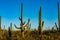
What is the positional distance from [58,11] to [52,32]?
2.92 meters

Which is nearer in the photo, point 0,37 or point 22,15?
point 22,15

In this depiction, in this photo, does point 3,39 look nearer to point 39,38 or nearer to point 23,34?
point 23,34

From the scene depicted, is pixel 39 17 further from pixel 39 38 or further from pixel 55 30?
pixel 55 30

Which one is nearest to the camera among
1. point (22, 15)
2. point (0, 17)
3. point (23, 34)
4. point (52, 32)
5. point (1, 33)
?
point (22, 15)

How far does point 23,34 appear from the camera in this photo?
18.7m

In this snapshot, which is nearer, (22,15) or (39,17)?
(22,15)

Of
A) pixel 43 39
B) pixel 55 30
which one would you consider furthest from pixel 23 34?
pixel 55 30

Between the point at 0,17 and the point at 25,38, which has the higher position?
the point at 0,17

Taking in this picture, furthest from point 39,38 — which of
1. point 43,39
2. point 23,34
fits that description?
point 23,34

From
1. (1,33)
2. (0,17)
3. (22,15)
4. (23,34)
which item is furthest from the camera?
(1,33)

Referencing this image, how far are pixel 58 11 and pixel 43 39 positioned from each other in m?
4.00

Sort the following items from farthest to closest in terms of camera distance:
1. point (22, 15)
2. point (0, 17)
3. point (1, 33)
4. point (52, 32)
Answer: point (52, 32), point (1, 33), point (0, 17), point (22, 15)

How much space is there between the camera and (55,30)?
24469 mm

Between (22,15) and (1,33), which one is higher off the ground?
(22,15)
